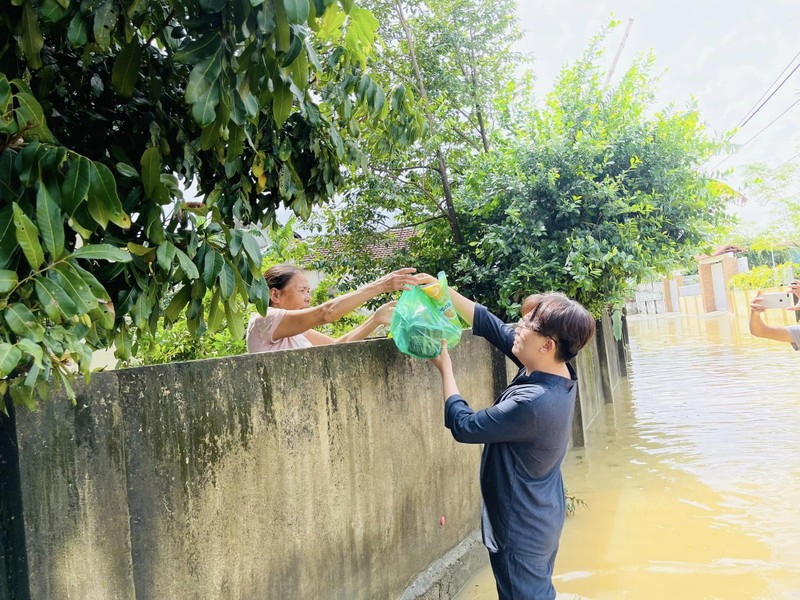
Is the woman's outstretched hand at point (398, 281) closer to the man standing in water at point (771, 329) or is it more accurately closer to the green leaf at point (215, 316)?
the green leaf at point (215, 316)

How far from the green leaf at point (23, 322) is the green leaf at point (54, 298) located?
0.13 feet

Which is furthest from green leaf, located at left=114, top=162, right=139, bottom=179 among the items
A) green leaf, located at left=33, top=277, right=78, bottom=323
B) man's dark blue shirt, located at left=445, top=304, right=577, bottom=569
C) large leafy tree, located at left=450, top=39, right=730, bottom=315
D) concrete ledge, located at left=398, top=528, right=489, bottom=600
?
large leafy tree, located at left=450, top=39, right=730, bottom=315

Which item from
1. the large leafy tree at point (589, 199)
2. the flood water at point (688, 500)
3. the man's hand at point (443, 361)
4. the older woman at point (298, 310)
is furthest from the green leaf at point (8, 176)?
the large leafy tree at point (589, 199)

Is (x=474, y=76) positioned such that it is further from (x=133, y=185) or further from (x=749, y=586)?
(x=133, y=185)

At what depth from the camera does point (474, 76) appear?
7973 millimetres

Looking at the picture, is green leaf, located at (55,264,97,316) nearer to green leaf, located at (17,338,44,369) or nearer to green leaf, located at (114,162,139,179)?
green leaf, located at (17,338,44,369)

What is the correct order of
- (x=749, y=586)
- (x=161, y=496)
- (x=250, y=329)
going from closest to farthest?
1. (x=161, y=496)
2. (x=250, y=329)
3. (x=749, y=586)

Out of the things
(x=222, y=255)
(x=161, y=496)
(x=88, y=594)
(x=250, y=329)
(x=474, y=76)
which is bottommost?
(x=88, y=594)

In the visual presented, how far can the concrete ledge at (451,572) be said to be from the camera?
11.8 feet

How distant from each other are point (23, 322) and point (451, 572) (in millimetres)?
3270

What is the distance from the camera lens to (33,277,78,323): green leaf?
139 centimetres

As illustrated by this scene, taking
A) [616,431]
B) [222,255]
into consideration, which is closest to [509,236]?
[616,431]

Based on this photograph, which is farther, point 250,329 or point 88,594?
point 250,329

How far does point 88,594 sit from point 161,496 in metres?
0.37
